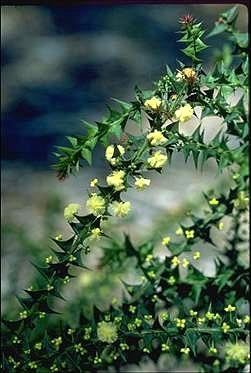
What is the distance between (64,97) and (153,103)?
141cm

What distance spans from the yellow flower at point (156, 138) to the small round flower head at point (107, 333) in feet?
1.01

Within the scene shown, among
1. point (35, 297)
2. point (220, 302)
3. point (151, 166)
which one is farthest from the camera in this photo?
point (220, 302)

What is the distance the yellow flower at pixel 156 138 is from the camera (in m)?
1.11

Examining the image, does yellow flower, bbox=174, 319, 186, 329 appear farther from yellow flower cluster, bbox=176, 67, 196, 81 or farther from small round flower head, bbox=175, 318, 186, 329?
yellow flower cluster, bbox=176, 67, 196, 81

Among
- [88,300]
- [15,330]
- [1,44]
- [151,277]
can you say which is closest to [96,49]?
[1,44]

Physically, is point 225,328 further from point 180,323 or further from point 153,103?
point 153,103

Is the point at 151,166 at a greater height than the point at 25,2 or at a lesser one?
lesser

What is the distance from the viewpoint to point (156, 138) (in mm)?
1105

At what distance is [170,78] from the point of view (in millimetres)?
1149

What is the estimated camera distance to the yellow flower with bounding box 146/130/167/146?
111 centimetres


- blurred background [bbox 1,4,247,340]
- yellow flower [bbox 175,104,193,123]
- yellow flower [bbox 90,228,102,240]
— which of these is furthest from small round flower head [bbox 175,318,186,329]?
blurred background [bbox 1,4,247,340]

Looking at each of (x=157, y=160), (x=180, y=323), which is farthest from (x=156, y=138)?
(x=180, y=323)

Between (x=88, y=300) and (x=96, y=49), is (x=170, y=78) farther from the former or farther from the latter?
(x=96, y=49)

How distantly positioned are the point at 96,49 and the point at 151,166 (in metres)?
1.60
